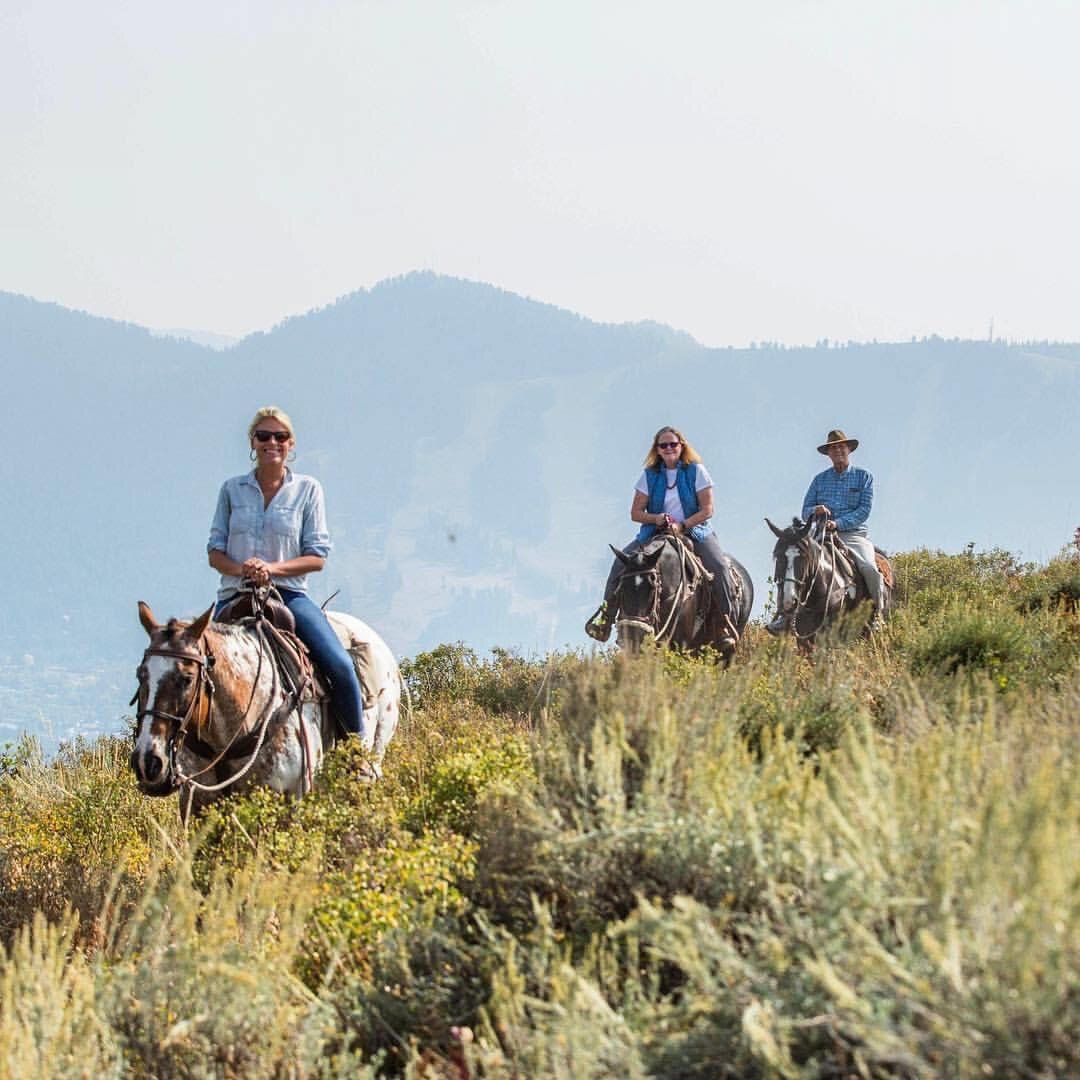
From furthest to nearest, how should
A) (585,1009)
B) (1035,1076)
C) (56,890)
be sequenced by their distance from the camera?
1. (56,890)
2. (585,1009)
3. (1035,1076)

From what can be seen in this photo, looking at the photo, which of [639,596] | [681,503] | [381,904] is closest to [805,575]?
[681,503]

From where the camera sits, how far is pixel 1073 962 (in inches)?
117

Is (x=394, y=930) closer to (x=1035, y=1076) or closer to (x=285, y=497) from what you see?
(x=1035, y=1076)

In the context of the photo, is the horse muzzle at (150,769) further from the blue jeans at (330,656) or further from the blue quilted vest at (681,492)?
the blue quilted vest at (681,492)

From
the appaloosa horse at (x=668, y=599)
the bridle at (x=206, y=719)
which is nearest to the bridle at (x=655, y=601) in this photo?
the appaloosa horse at (x=668, y=599)

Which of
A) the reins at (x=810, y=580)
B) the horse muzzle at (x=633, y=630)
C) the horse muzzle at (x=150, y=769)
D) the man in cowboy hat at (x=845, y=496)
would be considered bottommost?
the horse muzzle at (x=150, y=769)

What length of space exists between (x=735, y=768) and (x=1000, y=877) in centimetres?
145

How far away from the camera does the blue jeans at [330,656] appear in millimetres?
7758

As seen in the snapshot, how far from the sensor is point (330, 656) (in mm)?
7766

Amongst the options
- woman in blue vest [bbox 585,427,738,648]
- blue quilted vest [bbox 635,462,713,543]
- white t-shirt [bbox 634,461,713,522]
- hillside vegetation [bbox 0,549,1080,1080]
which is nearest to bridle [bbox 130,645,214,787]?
hillside vegetation [bbox 0,549,1080,1080]

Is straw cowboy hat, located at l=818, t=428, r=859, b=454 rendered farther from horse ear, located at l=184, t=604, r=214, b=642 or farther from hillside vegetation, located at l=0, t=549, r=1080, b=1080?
horse ear, located at l=184, t=604, r=214, b=642

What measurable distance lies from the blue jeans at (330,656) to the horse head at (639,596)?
3.85m

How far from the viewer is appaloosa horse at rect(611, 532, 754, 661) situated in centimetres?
1146

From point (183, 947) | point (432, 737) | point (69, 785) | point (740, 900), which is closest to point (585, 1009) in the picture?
point (740, 900)
